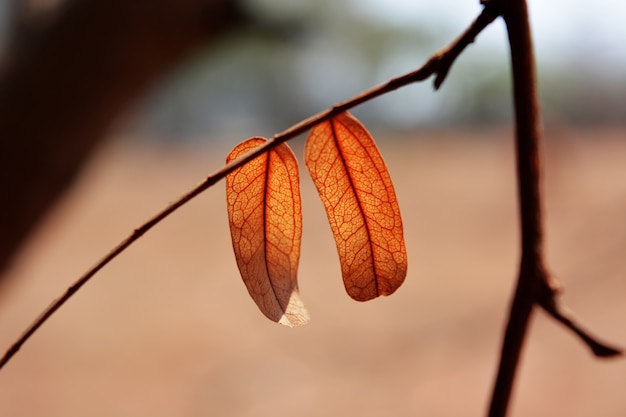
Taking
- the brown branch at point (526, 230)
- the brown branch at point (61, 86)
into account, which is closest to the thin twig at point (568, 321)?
the brown branch at point (526, 230)

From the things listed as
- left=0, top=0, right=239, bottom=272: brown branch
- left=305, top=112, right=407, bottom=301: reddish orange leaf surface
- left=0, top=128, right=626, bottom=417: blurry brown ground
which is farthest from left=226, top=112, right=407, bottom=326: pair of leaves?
left=0, top=128, right=626, bottom=417: blurry brown ground

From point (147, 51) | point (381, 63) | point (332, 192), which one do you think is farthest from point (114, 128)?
point (381, 63)

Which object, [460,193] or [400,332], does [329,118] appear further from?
[460,193]

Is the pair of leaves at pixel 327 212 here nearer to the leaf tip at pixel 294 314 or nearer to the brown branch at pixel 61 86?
the leaf tip at pixel 294 314

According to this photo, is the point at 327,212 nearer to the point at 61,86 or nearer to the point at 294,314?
the point at 294,314

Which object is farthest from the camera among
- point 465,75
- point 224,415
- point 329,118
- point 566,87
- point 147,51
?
point 566,87

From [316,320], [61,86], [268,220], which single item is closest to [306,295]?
[316,320]

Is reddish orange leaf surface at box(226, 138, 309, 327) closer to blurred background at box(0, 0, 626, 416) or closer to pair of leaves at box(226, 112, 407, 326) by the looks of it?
pair of leaves at box(226, 112, 407, 326)
